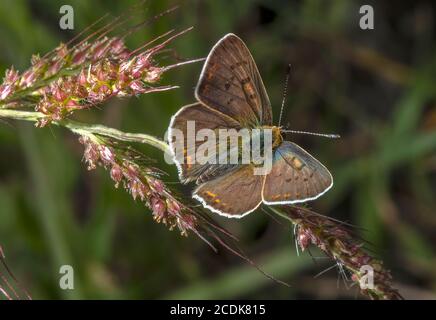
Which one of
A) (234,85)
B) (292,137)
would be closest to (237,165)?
(234,85)

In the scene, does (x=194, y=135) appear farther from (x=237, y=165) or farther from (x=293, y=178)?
(x=293, y=178)

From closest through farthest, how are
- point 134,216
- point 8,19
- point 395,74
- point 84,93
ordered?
1. point 84,93
2. point 8,19
3. point 134,216
4. point 395,74

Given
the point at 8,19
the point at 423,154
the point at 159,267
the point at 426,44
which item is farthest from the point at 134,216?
the point at 426,44

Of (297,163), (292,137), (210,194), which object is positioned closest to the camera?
(210,194)

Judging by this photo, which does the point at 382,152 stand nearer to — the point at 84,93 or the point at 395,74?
the point at 395,74

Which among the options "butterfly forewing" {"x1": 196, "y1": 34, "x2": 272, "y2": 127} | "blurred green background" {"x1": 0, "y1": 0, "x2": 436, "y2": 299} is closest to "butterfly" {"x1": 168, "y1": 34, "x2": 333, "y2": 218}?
"butterfly forewing" {"x1": 196, "y1": 34, "x2": 272, "y2": 127}

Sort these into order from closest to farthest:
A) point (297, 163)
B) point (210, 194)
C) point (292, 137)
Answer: point (210, 194) → point (297, 163) → point (292, 137)
